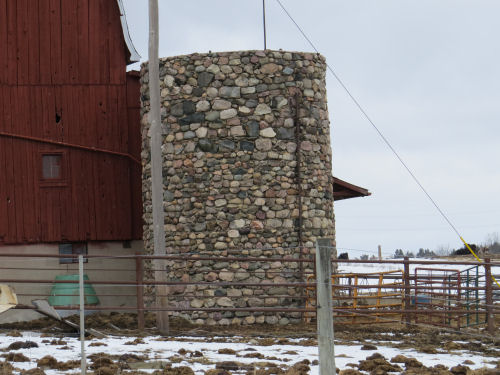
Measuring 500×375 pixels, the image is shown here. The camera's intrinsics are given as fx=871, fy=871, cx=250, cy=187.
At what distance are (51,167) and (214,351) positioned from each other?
322 inches

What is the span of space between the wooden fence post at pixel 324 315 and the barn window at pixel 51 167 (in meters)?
11.7

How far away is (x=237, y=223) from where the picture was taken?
1678cm

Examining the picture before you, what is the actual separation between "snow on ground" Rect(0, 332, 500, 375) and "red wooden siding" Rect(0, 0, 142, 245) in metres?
5.34

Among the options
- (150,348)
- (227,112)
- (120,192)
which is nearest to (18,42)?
(120,192)

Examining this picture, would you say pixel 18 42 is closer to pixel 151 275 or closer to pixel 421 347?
pixel 151 275

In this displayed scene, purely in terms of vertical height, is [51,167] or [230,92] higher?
[230,92]

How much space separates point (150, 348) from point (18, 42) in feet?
30.3

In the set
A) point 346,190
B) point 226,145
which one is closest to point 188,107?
point 226,145

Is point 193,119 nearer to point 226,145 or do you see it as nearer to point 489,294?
point 226,145

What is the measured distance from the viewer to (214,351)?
12164 millimetres

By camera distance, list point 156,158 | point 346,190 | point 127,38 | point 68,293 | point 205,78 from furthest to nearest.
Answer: point 346,190 → point 127,38 → point 68,293 → point 205,78 → point 156,158

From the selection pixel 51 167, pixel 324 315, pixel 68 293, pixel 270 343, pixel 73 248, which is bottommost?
pixel 270 343

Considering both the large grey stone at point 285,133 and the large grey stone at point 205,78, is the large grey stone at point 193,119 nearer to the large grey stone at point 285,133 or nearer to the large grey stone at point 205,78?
the large grey stone at point 205,78

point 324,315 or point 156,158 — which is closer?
point 324,315
